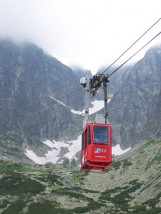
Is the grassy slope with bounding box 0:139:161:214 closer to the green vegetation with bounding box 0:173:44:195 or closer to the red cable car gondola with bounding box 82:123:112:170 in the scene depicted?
the green vegetation with bounding box 0:173:44:195

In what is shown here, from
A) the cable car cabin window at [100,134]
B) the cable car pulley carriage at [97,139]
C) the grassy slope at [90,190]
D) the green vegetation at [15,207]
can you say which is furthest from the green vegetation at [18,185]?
the cable car cabin window at [100,134]

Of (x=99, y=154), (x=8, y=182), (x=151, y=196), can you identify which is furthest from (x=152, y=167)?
(x=99, y=154)

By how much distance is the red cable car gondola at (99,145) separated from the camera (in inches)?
1373

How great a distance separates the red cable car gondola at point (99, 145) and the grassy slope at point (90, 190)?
52.6 metres

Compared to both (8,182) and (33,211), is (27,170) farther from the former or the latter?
(33,211)

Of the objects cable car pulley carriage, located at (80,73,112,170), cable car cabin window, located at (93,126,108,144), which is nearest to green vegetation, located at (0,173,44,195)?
cable car pulley carriage, located at (80,73,112,170)

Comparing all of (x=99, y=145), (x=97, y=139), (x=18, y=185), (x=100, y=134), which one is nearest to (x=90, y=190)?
(x=18, y=185)

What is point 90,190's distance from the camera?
145 m

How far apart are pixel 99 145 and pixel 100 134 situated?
38.1 inches

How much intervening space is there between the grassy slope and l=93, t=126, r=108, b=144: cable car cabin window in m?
53.2

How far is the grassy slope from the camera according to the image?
98.8 metres

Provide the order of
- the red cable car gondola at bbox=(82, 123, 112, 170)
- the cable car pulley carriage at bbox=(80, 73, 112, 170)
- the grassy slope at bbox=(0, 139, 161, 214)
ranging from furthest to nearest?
the grassy slope at bbox=(0, 139, 161, 214) < the red cable car gondola at bbox=(82, 123, 112, 170) < the cable car pulley carriage at bbox=(80, 73, 112, 170)

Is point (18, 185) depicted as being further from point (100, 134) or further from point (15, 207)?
point (100, 134)

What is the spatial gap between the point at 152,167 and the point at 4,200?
222 ft
